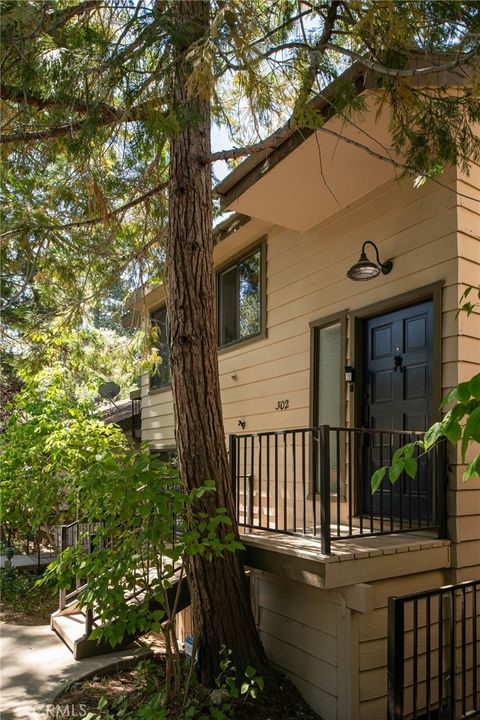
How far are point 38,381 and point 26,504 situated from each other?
1.58 m

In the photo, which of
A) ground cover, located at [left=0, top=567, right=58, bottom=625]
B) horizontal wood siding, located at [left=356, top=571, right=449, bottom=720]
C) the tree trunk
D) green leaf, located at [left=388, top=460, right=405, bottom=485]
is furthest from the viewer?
ground cover, located at [left=0, top=567, right=58, bottom=625]

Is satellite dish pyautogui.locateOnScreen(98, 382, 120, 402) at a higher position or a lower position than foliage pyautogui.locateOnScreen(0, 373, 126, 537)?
higher

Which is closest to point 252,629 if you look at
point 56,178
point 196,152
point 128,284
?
point 196,152

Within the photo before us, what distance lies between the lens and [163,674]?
4.57m

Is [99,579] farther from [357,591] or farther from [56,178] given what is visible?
[56,178]

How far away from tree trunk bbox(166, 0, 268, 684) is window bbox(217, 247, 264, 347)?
2843mm

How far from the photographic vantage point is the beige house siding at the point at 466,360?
4.33 metres

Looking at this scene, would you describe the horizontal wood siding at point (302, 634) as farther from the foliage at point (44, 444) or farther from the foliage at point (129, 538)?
the foliage at point (44, 444)

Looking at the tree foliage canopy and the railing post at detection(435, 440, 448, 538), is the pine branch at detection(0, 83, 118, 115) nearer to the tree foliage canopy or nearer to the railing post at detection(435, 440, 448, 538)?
the tree foliage canopy

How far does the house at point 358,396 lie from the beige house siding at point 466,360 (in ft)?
0.04

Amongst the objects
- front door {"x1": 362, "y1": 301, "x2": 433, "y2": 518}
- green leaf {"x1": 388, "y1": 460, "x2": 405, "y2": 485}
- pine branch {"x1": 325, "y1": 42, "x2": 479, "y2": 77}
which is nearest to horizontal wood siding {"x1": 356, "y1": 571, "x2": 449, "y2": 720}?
front door {"x1": 362, "y1": 301, "x2": 433, "y2": 518}

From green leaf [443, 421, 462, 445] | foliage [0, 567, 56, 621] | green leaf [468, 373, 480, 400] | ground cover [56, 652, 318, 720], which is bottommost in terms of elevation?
foliage [0, 567, 56, 621]

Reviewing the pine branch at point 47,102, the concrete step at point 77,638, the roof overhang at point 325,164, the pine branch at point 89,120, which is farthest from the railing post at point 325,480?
the pine branch at point 47,102

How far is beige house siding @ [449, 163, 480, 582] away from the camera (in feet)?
14.2
